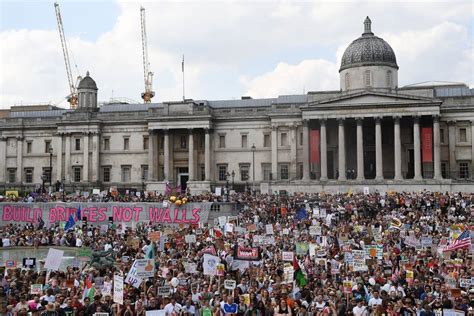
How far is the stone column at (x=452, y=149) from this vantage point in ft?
204

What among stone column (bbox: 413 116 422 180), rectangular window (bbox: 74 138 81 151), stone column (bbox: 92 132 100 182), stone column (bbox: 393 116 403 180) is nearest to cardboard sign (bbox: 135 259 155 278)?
stone column (bbox: 393 116 403 180)

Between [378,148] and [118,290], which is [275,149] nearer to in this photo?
[378,148]

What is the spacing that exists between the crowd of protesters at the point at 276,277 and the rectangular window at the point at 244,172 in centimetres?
3406

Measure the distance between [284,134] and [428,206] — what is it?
2665 centimetres

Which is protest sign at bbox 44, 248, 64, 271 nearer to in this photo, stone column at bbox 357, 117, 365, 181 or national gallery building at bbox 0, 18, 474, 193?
national gallery building at bbox 0, 18, 474, 193

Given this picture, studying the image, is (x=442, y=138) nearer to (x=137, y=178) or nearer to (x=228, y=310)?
(x=137, y=178)

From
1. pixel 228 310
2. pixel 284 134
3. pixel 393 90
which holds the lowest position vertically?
pixel 228 310

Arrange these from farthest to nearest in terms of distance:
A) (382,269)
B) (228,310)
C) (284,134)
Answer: (284,134)
(382,269)
(228,310)

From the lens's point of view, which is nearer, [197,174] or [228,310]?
[228,310]

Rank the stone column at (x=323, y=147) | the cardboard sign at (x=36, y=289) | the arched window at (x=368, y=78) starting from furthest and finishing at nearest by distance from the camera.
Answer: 1. the arched window at (x=368, y=78)
2. the stone column at (x=323, y=147)
3. the cardboard sign at (x=36, y=289)

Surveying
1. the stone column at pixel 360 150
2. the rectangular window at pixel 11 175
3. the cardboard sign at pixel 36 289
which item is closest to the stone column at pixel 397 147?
the stone column at pixel 360 150

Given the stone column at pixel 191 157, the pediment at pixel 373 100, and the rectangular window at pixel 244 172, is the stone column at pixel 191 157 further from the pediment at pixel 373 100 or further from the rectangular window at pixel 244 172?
the pediment at pixel 373 100

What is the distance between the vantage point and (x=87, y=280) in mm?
18844

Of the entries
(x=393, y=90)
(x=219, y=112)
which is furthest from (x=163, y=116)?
(x=393, y=90)
